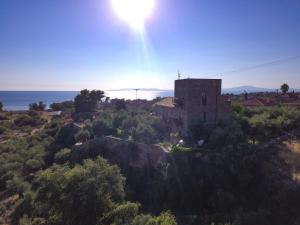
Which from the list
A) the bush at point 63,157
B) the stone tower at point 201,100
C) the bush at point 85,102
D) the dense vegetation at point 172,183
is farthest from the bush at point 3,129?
the stone tower at point 201,100

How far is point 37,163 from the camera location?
26.3m

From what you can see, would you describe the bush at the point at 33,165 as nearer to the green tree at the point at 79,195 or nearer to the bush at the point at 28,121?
the green tree at the point at 79,195

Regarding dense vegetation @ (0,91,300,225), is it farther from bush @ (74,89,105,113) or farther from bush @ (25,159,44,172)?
bush @ (74,89,105,113)

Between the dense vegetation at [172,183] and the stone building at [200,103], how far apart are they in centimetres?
153

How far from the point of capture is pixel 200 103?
24.6 m

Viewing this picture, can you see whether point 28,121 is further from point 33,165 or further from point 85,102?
point 33,165

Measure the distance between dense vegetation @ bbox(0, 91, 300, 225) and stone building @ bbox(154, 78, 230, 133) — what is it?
5.01 feet

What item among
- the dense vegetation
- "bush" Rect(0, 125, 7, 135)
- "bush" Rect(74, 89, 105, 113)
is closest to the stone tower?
the dense vegetation

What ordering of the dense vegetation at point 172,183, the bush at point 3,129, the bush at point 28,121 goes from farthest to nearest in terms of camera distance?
the bush at point 28,121 → the bush at point 3,129 → the dense vegetation at point 172,183

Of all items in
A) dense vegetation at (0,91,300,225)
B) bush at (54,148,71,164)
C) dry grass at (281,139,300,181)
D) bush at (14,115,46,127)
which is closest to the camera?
dense vegetation at (0,91,300,225)

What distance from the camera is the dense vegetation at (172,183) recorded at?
13359mm

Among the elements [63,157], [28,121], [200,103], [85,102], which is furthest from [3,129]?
[200,103]

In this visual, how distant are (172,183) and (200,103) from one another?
9757mm

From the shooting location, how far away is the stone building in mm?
24359
